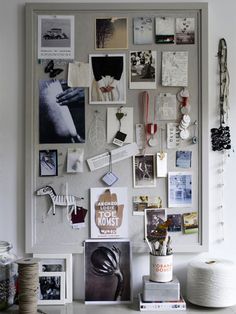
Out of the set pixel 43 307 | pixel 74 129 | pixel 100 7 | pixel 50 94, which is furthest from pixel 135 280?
pixel 100 7

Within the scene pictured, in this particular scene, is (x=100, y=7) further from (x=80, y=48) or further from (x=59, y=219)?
(x=59, y=219)

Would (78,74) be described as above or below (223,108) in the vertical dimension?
above

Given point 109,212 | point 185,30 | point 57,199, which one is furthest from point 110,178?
point 185,30

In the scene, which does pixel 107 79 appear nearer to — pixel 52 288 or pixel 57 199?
pixel 57 199

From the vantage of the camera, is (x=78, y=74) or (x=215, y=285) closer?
(x=215, y=285)

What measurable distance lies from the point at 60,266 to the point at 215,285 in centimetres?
68

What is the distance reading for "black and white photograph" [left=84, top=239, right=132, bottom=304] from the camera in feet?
6.58

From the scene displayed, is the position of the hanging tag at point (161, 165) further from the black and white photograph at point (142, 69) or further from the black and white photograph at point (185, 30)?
the black and white photograph at point (185, 30)

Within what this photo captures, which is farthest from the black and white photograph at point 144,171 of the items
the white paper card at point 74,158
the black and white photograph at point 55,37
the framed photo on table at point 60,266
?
the black and white photograph at point 55,37

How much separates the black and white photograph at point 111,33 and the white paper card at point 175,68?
20cm

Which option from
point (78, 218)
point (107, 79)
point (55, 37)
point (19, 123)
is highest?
point (55, 37)

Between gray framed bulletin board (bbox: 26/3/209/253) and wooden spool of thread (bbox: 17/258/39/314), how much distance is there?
0.68ft

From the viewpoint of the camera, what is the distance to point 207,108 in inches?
80.2

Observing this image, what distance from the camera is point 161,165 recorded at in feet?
6.69
